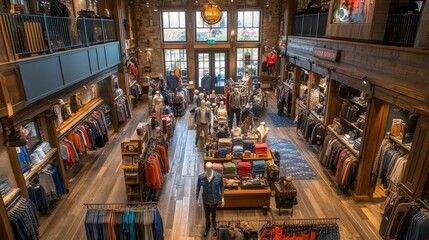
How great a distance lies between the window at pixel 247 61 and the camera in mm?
17234

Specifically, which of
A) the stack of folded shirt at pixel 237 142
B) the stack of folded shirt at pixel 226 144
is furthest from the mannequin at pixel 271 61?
the stack of folded shirt at pixel 226 144

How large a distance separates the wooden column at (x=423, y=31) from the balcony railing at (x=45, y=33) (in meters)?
6.85

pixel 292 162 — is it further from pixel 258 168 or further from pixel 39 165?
pixel 39 165

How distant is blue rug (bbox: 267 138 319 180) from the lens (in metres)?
8.57

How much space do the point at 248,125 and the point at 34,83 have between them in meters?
5.99

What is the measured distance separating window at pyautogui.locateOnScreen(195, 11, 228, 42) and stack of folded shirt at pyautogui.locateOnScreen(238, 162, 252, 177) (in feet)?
36.4

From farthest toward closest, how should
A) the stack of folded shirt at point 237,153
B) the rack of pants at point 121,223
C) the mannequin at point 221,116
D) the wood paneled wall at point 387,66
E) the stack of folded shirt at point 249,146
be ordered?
the mannequin at point 221,116 → the stack of folded shirt at point 249,146 → the stack of folded shirt at point 237,153 → the rack of pants at point 121,223 → the wood paneled wall at point 387,66

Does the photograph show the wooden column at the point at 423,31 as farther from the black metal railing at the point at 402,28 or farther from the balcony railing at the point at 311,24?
the balcony railing at the point at 311,24

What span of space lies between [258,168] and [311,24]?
6074 mm

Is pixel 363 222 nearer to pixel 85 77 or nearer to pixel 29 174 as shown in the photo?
pixel 29 174

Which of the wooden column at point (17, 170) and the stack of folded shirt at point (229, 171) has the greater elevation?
the wooden column at point (17, 170)

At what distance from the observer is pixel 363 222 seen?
6.48 m

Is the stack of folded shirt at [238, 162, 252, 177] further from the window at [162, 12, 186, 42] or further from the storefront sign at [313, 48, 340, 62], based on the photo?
the window at [162, 12, 186, 42]

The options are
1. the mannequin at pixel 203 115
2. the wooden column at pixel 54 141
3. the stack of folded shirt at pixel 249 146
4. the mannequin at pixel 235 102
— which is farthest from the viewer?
the mannequin at pixel 235 102
